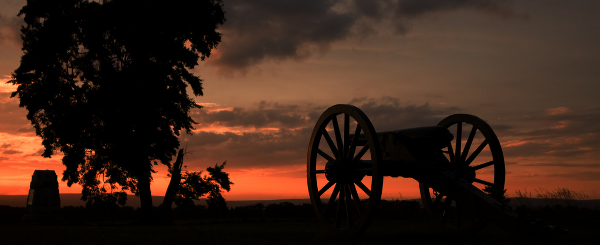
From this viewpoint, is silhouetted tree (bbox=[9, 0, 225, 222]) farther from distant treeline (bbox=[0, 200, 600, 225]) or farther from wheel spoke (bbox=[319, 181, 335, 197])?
wheel spoke (bbox=[319, 181, 335, 197])

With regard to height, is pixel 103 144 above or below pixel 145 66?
below

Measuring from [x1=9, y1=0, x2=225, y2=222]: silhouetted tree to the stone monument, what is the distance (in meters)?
2.51

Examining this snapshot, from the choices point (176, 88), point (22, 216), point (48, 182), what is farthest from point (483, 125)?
point (22, 216)

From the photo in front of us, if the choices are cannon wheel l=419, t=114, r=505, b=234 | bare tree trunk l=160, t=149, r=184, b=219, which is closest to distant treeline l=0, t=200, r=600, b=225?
bare tree trunk l=160, t=149, r=184, b=219

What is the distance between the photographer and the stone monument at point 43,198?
21.9 metres

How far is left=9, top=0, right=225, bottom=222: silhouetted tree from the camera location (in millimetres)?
19234

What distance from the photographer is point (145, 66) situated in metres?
19.7

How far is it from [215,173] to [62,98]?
22.2 ft

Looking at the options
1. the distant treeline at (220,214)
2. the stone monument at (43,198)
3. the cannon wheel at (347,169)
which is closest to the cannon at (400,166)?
the cannon wheel at (347,169)

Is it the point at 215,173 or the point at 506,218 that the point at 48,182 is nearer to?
the point at 215,173

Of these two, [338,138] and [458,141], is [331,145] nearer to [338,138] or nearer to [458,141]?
[338,138]

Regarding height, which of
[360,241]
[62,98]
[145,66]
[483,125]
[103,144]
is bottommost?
[360,241]

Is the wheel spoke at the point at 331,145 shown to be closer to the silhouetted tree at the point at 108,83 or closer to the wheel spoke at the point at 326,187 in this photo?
the wheel spoke at the point at 326,187

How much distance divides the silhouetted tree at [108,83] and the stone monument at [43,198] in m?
2.51
